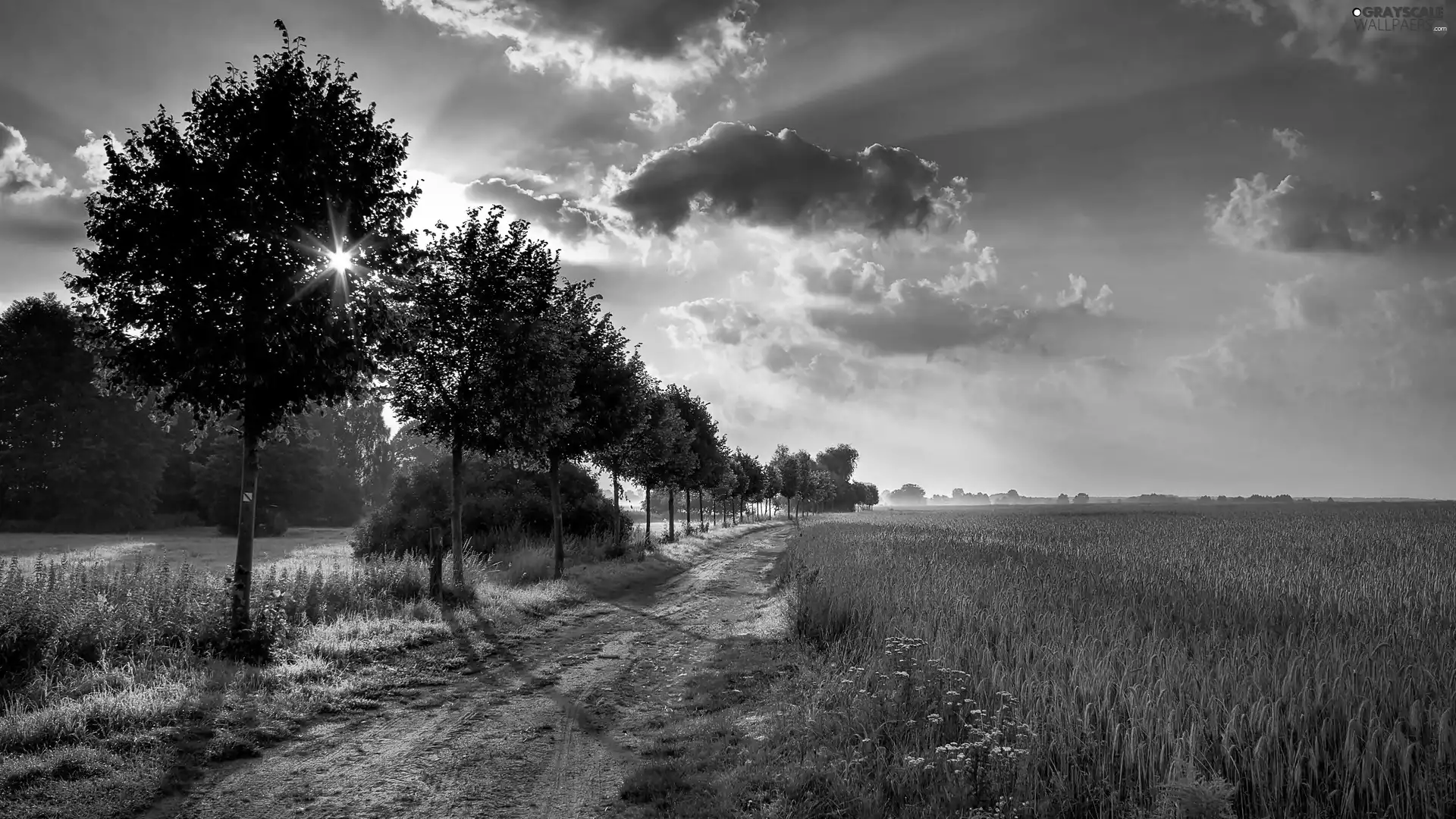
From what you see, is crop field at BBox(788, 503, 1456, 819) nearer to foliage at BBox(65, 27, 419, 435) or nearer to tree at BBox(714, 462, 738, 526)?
foliage at BBox(65, 27, 419, 435)

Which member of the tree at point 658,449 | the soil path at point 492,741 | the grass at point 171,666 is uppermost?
the tree at point 658,449

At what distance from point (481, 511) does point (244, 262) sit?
21.0 metres

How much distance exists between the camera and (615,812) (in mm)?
5754

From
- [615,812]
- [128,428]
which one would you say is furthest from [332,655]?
[128,428]

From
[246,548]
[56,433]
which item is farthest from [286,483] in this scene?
[246,548]

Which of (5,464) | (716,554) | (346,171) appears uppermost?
(346,171)

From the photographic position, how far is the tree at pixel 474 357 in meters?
16.7

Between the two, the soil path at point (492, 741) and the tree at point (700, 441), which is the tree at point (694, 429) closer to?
the tree at point (700, 441)

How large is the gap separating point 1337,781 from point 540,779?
6511mm

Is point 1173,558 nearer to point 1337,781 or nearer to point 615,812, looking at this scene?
point 1337,781

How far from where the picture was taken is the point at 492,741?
7.39 m

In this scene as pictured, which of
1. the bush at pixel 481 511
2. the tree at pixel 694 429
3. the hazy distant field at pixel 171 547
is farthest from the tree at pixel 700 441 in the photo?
the hazy distant field at pixel 171 547

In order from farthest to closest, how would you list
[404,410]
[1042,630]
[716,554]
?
[716,554], [404,410], [1042,630]

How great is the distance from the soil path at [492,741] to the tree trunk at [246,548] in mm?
3522
